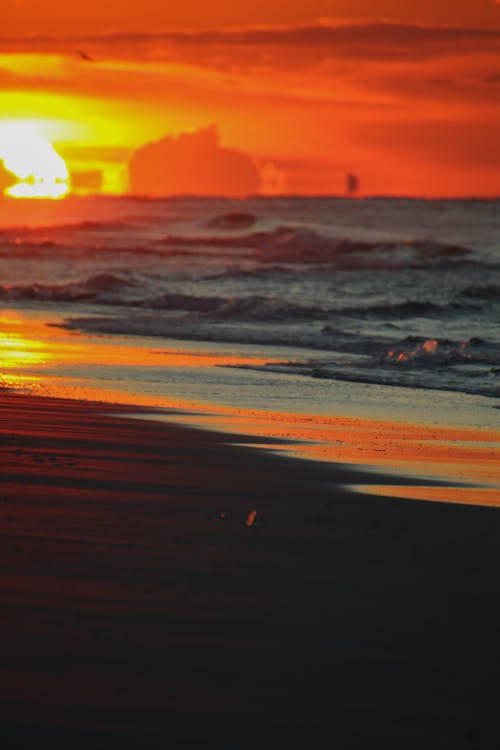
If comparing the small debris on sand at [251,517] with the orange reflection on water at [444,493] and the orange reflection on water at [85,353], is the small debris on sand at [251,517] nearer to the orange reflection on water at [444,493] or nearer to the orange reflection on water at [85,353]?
the orange reflection on water at [444,493]

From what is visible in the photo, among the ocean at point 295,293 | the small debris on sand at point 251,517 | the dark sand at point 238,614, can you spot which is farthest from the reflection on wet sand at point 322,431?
the ocean at point 295,293

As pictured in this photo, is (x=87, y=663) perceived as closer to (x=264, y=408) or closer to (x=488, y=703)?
(x=488, y=703)

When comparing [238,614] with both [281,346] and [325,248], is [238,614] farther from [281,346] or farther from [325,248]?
[325,248]

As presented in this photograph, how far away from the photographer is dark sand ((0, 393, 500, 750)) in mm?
3625

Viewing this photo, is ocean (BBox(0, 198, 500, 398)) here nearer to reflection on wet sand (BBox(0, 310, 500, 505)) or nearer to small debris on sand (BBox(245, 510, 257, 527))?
reflection on wet sand (BBox(0, 310, 500, 505))

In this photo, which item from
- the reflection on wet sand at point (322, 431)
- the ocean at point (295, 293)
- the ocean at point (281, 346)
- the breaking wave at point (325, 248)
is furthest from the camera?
the breaking wave at point (325, 248)

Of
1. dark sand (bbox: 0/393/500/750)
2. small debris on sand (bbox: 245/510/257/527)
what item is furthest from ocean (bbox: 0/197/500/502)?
small debris on sand (bbox: 245/510/257/527)

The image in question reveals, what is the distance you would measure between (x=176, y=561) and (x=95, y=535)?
55cm

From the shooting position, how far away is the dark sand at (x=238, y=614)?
362cm

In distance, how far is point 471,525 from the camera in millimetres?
6109

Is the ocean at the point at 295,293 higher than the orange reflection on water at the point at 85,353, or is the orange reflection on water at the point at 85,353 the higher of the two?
the ocean at the point at 295,293

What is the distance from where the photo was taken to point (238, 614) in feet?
14.8

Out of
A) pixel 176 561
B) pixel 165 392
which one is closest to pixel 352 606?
pixel 176 561

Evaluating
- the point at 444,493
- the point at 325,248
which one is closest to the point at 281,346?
the point at 444,493
